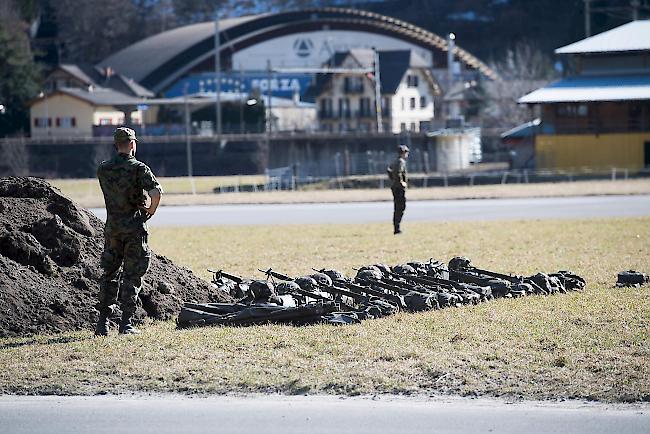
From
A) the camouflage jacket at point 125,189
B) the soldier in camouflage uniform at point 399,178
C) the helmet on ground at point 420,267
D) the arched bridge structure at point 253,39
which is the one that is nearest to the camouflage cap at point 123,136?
the camouflage jacket at point 125,189

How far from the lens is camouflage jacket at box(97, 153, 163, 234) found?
1298 centimetres

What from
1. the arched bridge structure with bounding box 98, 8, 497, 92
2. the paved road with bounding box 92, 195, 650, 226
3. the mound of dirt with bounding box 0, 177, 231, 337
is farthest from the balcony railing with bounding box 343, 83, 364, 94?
the mound of dirt with bounding box 0, 177, 231, 337

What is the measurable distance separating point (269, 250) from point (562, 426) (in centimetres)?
1601

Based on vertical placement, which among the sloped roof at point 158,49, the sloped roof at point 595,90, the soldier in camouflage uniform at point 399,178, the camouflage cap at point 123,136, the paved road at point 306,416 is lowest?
the paved road at point 306,416

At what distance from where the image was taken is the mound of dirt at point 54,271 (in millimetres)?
13750

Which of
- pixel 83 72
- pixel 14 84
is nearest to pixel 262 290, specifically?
pixel 14 84

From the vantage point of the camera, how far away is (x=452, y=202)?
4562 centimetres

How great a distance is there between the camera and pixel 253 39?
10975cm

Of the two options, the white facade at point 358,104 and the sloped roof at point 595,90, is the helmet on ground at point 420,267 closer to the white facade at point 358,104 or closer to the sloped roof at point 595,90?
the sloped roof at point 595,90

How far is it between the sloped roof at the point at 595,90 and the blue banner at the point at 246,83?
38.4 m

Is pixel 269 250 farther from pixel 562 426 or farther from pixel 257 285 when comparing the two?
pixel 562 426

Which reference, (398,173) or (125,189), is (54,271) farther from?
(398,173)

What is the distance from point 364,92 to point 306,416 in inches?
3516

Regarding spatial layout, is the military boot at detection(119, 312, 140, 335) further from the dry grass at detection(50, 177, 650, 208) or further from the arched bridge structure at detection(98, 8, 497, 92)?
the arched bridge structure at detection(98, 8, 497, 92)
